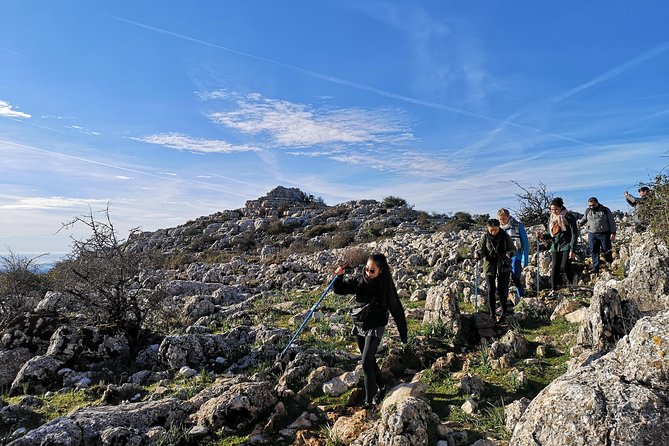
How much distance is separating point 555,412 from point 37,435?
509 centimetres

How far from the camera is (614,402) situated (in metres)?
2.87

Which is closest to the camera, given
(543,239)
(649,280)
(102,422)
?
(102,422)

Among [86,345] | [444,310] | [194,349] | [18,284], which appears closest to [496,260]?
[444,310]

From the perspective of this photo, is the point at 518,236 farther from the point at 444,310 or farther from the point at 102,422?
the point at 102,422

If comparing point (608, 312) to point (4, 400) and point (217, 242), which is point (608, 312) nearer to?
point (4, 400)

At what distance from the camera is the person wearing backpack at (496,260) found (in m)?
8.06

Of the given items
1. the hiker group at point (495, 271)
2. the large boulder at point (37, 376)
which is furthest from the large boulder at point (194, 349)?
the hiker group at point (495, 271)

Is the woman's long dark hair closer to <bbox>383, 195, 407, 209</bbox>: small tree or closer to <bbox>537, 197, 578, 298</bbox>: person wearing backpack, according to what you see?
<bbox>537, 197, 578, 298</bbox>: person wearing backpack

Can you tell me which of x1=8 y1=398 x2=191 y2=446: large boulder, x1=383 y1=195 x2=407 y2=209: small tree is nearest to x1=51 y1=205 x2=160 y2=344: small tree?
x1=8 y1=398 x2=191 y2=446: large boulder

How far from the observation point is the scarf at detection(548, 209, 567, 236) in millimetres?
9336

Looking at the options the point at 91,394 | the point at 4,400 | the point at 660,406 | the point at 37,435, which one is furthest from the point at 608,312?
the point at 4,400

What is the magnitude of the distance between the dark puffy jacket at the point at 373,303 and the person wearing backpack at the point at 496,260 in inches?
115

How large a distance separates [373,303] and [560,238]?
5.83 metres

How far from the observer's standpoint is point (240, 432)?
17.0ft
